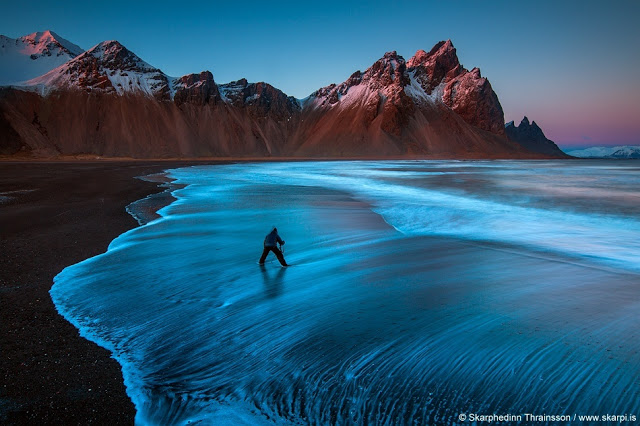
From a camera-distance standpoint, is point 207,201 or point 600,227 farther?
point 207,201

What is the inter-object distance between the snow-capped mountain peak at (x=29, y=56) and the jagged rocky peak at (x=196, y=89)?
37871 millimetres

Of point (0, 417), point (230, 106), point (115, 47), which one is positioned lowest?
point (0, 417)

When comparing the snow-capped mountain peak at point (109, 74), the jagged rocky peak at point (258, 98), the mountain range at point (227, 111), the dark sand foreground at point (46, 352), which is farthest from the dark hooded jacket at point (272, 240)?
the jagged rocky peak at point (258, 98)

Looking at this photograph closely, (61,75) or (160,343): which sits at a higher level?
(61,75)

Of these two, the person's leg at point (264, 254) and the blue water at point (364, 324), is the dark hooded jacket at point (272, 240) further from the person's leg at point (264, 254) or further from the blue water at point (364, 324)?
the blue water at point (364, 324)

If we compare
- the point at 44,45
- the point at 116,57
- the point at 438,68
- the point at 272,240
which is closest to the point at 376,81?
the point at 438,68

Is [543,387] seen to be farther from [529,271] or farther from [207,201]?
[207,201]

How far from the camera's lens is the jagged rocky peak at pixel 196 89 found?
418 ft

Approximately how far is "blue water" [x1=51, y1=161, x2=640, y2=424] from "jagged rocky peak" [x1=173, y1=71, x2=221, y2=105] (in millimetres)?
129874

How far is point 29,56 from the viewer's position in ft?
414

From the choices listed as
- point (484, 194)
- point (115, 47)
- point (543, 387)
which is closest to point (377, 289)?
point (543, 387)

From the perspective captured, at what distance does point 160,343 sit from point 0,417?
1.38m

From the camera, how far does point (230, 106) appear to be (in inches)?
5394

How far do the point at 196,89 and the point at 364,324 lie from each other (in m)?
137
